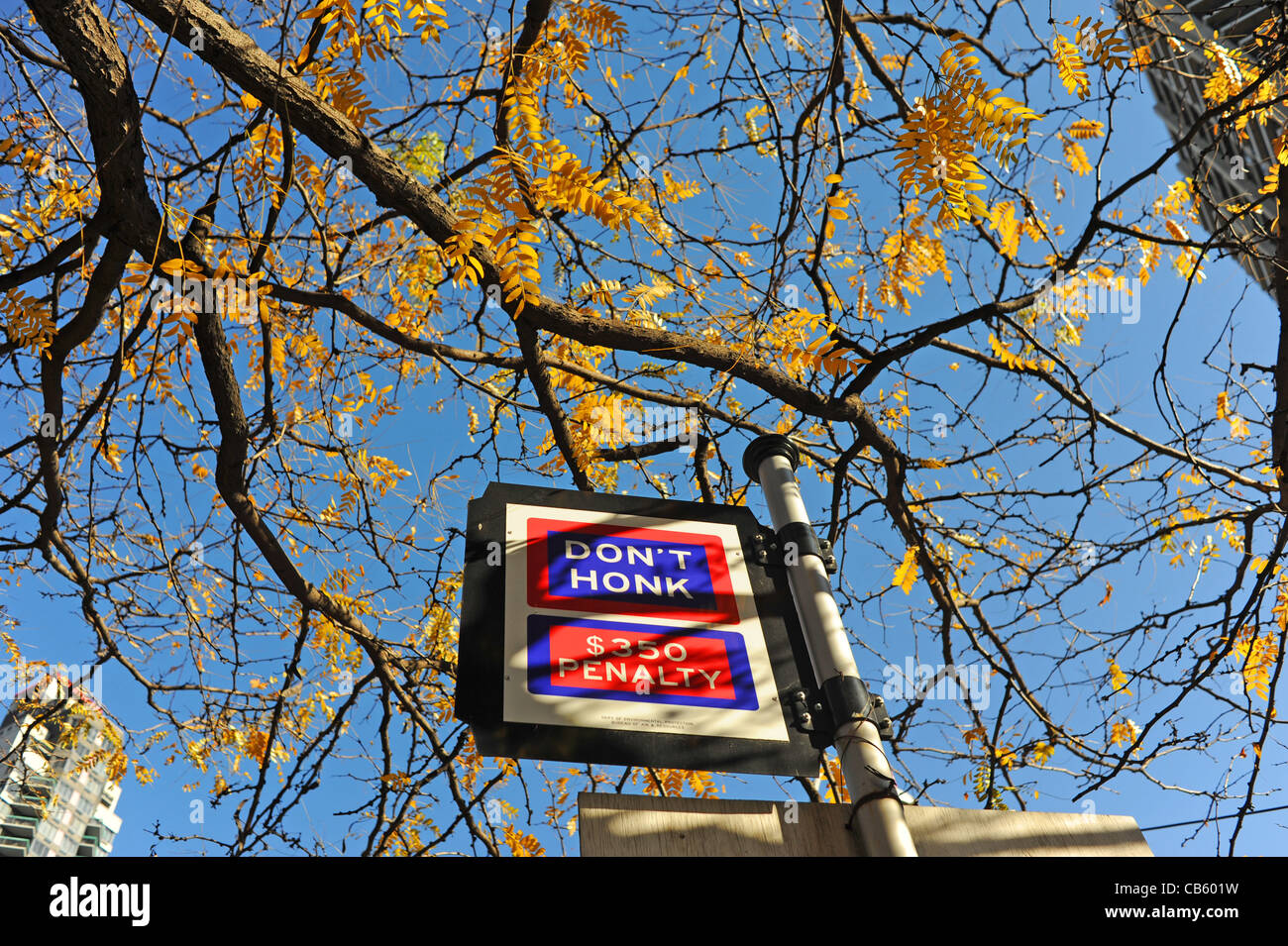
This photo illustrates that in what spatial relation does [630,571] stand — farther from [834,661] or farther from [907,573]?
[907,573]

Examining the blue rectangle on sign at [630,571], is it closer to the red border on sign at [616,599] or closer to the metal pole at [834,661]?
the red border on sign at [616,599]

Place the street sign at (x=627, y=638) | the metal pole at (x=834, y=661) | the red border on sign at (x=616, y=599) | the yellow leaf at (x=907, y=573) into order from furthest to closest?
the yellow leaf at (x=907, y=573) → the red border on sign at (x=616, y=599) → the street sign at (x=627, y=638) → the metal pole at (x=834, y=661)

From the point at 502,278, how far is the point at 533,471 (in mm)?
1739

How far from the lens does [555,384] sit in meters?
4.31

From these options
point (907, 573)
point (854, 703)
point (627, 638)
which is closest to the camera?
point (854, 703)

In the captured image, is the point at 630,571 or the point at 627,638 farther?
the point at 630,571

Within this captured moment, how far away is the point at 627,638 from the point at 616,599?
0.38 feet

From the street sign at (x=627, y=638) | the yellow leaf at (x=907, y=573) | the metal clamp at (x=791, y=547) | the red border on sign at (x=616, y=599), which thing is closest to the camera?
the street sign at (x=627, y=638)

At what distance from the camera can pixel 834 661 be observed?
185 cm

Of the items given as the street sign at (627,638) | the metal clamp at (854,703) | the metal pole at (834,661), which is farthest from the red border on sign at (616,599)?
the metal clamp at (854,703)

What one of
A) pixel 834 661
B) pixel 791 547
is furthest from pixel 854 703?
pixel 791 547

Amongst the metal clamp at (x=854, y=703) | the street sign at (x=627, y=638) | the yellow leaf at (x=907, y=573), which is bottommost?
the metal clamp at (x=854, y=703)

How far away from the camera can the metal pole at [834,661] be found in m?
1.55
